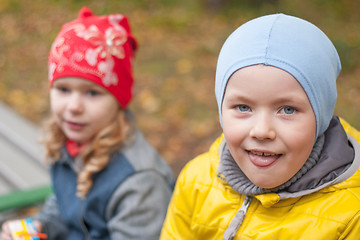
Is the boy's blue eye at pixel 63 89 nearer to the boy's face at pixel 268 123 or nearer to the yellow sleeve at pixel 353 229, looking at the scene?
the boy's face at pixel 268 123

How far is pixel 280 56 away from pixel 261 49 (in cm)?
7

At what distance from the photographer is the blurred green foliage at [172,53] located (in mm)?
5012

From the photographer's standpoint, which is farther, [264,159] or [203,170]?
[203,170]

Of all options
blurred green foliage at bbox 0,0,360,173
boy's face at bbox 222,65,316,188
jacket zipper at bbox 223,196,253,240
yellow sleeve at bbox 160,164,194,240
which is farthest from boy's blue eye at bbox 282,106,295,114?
blurred green foliage at bbox 0,0,360,173

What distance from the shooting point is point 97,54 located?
2508 millimetres

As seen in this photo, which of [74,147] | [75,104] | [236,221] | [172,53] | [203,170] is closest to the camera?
[236,221]

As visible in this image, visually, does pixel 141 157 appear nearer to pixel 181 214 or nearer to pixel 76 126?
pixel 76 126

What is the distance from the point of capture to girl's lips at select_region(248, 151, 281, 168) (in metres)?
1.56

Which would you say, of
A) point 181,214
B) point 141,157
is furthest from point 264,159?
point 141,157

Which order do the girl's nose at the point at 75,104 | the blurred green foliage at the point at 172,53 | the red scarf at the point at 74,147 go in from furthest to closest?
the blurred green foliage at the point at 172,53 → the red scarf at the point at 74,147 → the girl's nose at the point at 75,104

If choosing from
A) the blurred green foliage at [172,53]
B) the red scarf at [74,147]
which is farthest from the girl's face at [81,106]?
the blurred green foliage at [172,53]

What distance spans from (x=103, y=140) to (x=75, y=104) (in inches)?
10.4

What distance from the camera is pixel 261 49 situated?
4.90ft

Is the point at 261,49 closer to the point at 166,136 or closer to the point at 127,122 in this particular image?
the point at 127,122
